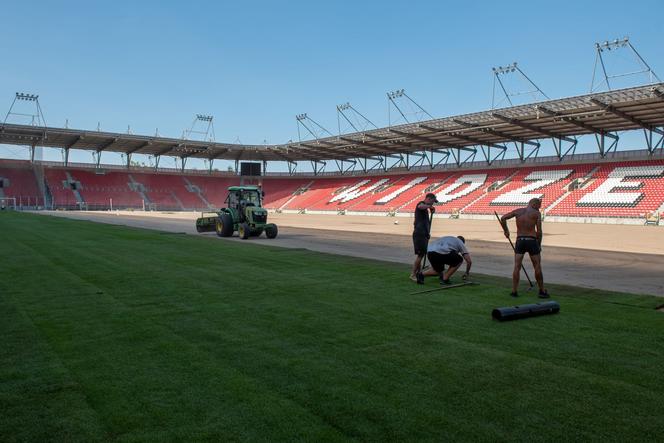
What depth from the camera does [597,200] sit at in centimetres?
4131

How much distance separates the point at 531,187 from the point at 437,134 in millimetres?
10892

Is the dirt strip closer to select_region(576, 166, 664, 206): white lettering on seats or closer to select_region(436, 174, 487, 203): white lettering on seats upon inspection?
select_region(576, 166, 664, 206): white lettering on seats

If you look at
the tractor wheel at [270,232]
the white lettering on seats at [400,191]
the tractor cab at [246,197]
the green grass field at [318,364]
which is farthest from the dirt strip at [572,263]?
the white lettering on seats at [400,191]

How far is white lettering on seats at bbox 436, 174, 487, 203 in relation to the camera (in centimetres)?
5356

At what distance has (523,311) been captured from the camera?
678cm

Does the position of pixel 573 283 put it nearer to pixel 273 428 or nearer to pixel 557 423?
pixel 557 423

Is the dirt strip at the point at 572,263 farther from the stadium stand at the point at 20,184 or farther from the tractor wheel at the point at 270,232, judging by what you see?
the stadium stand at the point at 20,184

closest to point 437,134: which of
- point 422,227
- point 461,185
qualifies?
point 461,185

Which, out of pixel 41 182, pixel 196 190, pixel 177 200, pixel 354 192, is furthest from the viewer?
pixel 196 190

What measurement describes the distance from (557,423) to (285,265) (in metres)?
8.97

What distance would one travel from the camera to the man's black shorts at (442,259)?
9.52 meters

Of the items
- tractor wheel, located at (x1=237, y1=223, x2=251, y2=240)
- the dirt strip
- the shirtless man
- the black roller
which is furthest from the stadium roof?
the black roller

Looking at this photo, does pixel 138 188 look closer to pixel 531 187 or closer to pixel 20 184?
pixel 20 184

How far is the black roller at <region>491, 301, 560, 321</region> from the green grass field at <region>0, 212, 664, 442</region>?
14cm
